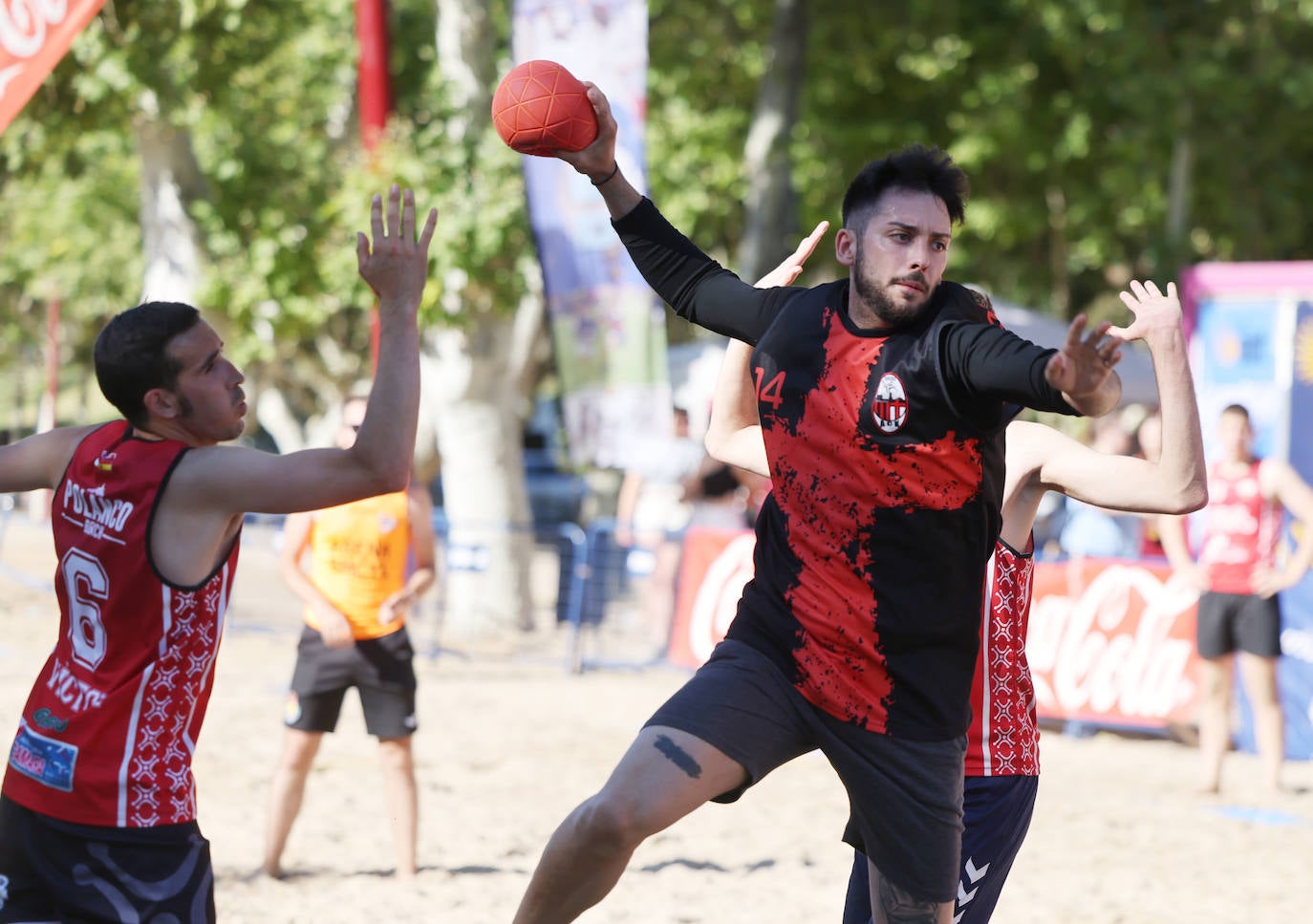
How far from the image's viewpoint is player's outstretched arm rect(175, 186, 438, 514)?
9.80 ft

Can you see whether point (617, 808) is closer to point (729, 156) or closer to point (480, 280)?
point (480, 280)

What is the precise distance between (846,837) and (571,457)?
9.45m

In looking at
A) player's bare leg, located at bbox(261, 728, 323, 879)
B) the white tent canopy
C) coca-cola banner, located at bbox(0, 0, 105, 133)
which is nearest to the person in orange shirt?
player's bare leg, located at bbox(261, 728, 323, 879)

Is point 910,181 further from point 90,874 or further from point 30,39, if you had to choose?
point 30,39

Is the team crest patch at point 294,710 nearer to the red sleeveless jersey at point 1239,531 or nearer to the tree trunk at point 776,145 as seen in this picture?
the red sleeveless jersey at point 1239,531

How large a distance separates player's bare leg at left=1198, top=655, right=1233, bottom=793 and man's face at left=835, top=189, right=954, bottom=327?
6.38 meters

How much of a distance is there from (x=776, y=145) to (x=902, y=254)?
13.3 m

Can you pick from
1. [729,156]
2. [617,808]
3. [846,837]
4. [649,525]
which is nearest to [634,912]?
[846,837]

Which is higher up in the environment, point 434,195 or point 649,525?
point 434,195

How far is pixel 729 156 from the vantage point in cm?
2052

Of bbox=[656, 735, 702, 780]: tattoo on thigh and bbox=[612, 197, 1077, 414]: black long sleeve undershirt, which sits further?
bbox=[612, 197, 1077, 414]: black long sleeve undershirt

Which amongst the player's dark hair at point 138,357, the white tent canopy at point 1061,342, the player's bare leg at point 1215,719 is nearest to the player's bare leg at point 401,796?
the player's dark hair at point 138,357

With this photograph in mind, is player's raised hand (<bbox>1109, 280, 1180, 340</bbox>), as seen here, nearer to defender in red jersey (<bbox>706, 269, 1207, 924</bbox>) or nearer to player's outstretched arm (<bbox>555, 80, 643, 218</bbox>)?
defender in red jersey (<bbox>706, 269, 1207, 924</bbox>)

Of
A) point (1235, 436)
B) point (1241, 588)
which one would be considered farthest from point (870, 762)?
point (1241, 588)
